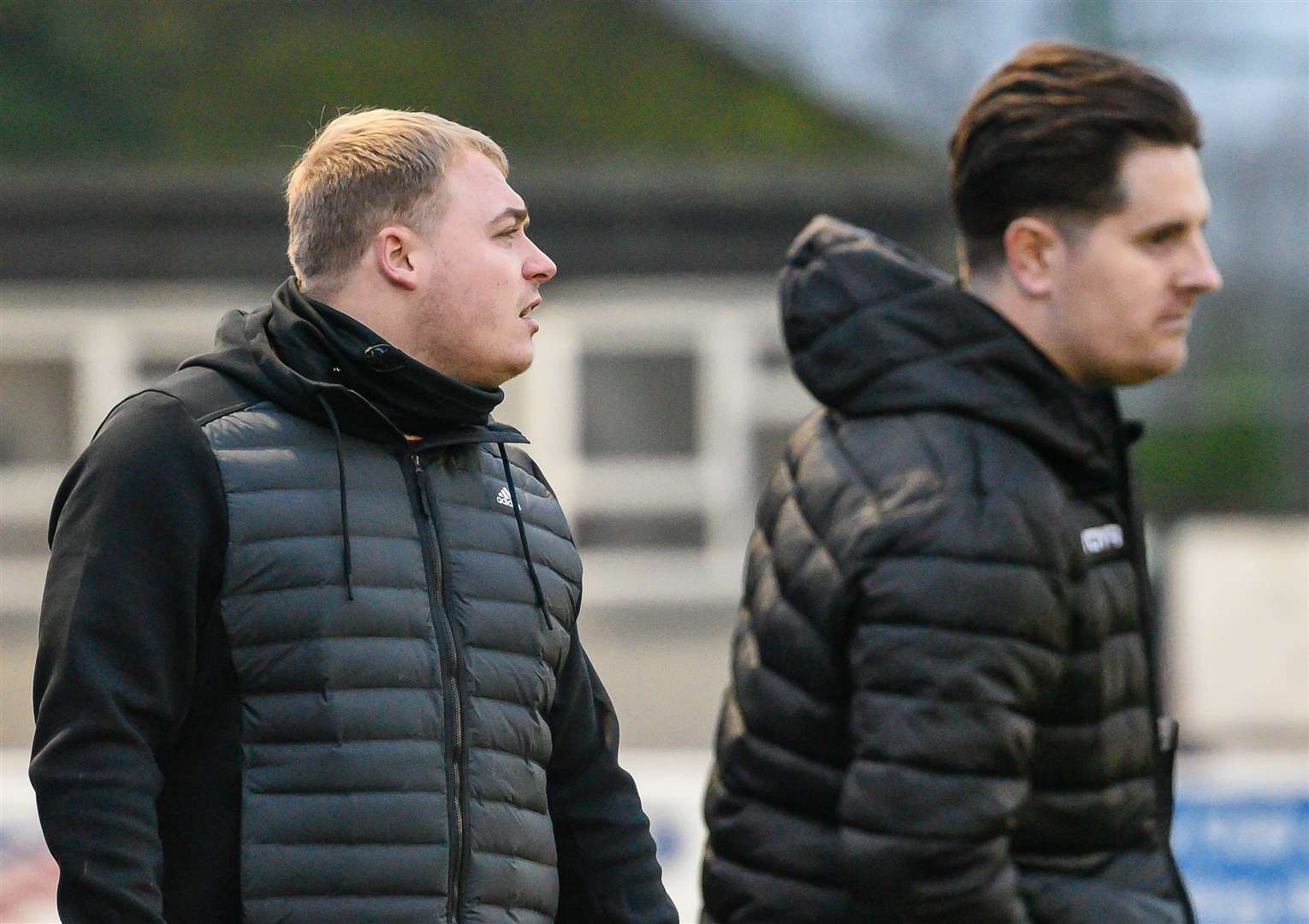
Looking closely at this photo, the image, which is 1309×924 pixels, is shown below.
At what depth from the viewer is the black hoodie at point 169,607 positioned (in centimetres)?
233

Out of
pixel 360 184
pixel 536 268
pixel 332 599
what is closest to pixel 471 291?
pixel 536 268

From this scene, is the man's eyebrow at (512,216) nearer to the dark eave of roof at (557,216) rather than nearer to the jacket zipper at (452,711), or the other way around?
the jacket zipper at (452,711)

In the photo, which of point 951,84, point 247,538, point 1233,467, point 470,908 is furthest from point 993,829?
point 1233,467

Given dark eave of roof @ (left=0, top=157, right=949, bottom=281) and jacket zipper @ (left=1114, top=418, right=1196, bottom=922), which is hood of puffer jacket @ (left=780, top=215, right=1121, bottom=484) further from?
dark eave of roof @ (left=0, top=157, right=949, bottom=281)

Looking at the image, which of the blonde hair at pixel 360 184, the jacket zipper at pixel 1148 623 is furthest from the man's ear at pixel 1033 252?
the blonde hair at pixel 360 184

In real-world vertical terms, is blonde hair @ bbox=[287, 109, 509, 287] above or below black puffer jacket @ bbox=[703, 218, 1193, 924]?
above

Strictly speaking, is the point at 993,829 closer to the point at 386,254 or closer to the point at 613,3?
the point at 386,254

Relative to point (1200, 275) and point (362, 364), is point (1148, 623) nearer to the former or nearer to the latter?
point (1200, 275)

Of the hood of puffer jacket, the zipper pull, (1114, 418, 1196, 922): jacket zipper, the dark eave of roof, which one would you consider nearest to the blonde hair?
the zipper pull

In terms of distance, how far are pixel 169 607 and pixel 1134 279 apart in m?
1.53

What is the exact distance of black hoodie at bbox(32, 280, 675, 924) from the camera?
233 cm

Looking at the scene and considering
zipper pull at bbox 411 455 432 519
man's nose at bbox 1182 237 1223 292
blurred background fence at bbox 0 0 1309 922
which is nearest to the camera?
zipper pull at bbox 411 455 432 519

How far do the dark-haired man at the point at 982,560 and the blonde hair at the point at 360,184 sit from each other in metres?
0.74

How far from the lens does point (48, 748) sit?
2.35 metres
